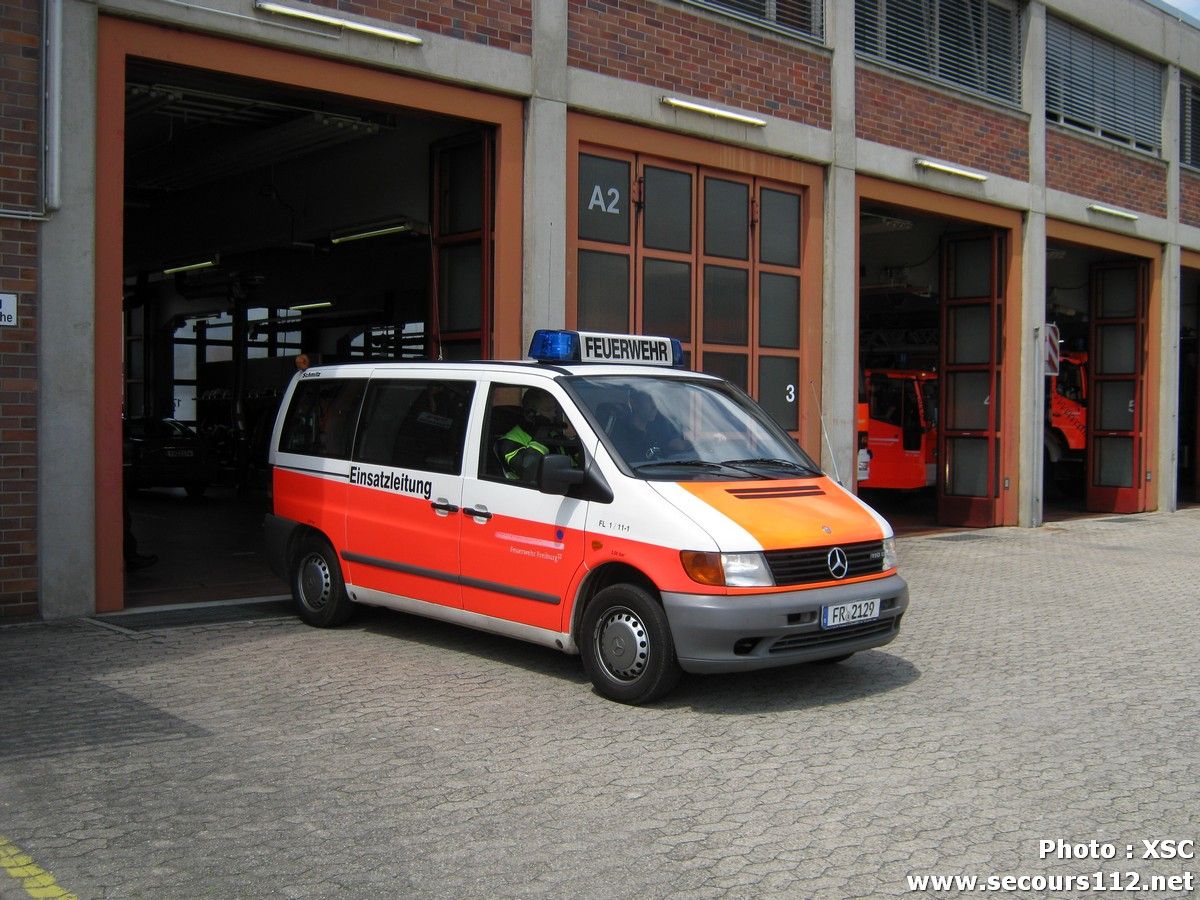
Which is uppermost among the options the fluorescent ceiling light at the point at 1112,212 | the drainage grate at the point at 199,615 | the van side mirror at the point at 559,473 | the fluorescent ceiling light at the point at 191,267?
the fluorescent ceiling light at the point at 1112,212

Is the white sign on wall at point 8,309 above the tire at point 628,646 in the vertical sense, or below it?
above

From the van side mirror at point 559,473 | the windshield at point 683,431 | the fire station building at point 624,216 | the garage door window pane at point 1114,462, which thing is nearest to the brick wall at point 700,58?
the fire station building at point 624,216

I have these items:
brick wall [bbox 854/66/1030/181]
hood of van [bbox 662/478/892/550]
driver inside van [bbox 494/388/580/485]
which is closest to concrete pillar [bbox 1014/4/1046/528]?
brick wall [bbox 854/66/1030/181]

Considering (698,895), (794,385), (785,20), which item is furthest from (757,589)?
(785,20)

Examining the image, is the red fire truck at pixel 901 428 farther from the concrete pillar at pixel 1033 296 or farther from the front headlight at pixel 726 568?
the front headlight at pixel 726 568

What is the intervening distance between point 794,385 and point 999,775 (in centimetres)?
911

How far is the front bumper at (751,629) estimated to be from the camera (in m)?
6.43

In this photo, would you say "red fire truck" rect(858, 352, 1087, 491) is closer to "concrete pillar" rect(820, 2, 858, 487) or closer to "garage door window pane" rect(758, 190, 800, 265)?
"concrete pillar" rect(820, 2, 858, 487)

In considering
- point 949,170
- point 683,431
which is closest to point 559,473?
point 683,431

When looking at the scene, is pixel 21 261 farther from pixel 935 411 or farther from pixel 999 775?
pixel 935 411

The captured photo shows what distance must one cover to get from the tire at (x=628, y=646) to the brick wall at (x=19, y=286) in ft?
14.6

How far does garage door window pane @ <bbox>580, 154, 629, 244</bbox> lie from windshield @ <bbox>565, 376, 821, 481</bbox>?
15.2 ft

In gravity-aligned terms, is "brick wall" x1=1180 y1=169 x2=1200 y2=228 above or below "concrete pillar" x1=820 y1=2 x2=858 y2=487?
above

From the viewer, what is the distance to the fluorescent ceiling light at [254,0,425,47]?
32.1 feet
